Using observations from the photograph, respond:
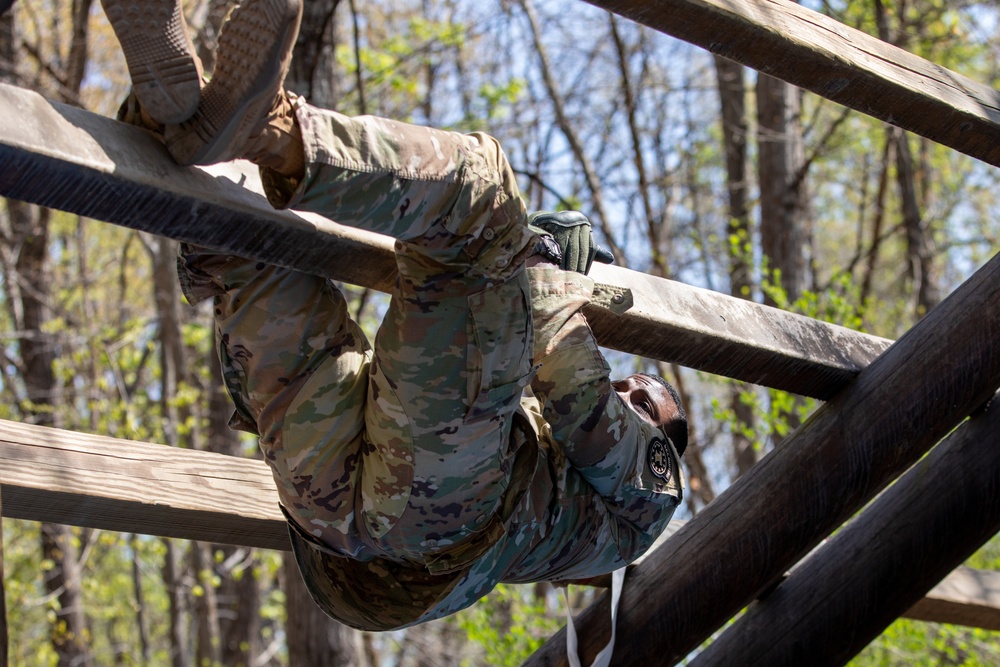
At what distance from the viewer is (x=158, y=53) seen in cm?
150

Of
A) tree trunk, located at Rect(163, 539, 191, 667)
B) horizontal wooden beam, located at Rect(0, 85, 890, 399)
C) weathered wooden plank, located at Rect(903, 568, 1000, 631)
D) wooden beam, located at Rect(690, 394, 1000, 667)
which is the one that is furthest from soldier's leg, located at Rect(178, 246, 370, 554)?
tree trunk, located at Rect(163, 539, 191, 667)

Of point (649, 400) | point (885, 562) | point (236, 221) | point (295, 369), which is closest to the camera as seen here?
point (236, 221)

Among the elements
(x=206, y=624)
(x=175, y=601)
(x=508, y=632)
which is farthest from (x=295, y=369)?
(x=206, y=624)

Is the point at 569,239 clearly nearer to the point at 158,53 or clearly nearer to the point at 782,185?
the point at 158,53

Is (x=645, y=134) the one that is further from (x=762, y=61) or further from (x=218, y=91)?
(x=218, y=91)

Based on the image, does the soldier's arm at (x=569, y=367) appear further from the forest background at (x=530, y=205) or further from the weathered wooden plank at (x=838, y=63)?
the forest background at (x=530, y=205)

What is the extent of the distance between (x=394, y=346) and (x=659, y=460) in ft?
2.84

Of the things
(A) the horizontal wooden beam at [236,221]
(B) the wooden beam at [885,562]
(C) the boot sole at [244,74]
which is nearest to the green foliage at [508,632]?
(B) the wooden beam at [885,562]

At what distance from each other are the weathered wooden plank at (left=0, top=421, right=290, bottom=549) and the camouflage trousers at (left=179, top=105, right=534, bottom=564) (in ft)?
1.62

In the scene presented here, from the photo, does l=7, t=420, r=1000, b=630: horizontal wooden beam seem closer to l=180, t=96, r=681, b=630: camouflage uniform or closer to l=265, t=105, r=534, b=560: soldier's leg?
l=180, t=96, r=681, b=630: camouflage uniform

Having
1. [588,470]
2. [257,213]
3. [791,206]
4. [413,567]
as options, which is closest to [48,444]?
[413,567]

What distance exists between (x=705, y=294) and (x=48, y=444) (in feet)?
5.26

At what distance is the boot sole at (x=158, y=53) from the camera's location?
149 centimetres

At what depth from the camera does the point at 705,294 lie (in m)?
2.61
